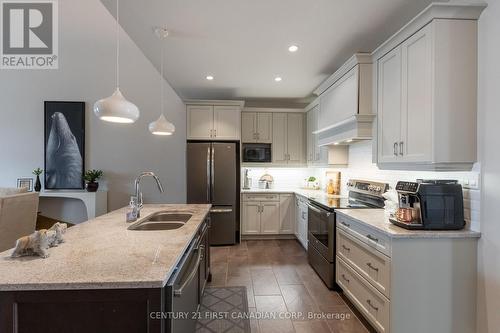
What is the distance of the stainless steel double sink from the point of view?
2.23 m

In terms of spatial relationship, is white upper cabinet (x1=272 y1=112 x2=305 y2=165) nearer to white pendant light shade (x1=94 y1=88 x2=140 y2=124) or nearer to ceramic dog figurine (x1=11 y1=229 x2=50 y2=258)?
white pendant light shade (x1=94 y1=88 x2=140 y2=124)

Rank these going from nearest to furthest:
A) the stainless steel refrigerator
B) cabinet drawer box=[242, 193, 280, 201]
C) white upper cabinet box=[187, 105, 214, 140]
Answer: the stainless steel refrigerator
white upper cabinet box=[187, 105, 214, 140]
cabinet drawer box=[242, 193, 280, 201]

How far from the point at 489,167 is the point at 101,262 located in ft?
7.95

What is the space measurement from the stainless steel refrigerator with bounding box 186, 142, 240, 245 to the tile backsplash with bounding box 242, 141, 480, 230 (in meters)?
0.87

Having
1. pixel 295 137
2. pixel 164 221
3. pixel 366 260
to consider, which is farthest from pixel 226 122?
pixel 366 260

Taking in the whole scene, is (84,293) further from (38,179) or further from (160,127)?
(38,179)

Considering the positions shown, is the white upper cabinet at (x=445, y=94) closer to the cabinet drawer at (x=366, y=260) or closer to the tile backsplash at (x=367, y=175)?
the tile backsplash at (x=367, y=175)

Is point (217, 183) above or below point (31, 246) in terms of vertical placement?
above

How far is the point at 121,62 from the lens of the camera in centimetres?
474

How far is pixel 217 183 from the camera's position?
421cm

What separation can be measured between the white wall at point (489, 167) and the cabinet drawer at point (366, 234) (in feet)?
2.08

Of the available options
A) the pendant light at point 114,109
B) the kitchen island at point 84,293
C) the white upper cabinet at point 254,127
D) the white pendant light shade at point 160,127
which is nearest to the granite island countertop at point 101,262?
the kitchen island at point 84,293

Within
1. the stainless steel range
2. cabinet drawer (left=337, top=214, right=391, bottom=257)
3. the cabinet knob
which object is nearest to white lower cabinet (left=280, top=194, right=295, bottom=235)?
the stainless steel range

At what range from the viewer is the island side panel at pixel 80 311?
3.32 feet
